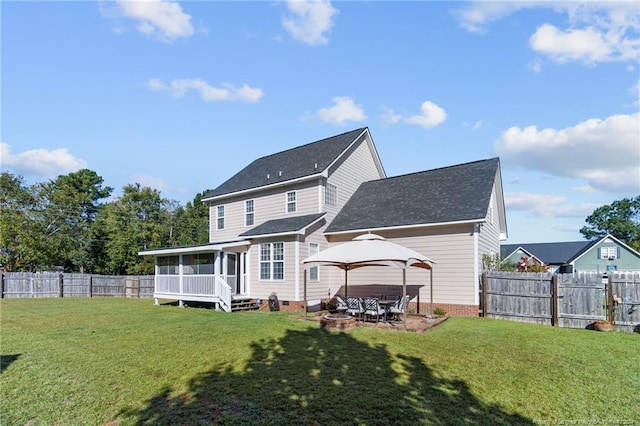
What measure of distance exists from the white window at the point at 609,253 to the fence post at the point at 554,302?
33.7 meters

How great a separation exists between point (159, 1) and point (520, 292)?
1469 cm

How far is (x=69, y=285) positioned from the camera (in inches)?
986

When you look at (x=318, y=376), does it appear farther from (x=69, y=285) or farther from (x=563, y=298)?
(x=69, y=285)

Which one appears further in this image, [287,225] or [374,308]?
[287,225]

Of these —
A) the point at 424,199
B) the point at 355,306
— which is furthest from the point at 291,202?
the point at 355,306

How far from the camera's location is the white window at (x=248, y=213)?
67.5 feet

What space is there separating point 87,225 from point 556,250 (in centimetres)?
5261

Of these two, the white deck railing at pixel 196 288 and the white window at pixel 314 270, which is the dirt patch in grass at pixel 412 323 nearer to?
the white window at pixel 314 270

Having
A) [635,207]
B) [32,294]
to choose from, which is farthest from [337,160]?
[635,207]

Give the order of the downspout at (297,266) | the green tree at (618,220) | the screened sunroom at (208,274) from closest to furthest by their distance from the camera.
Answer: the downspout at (297,266) < the screened sunroom at (208,274) < the green tree at (618,220)

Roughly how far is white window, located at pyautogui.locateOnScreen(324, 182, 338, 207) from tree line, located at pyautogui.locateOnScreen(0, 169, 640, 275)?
A: 24.6 m

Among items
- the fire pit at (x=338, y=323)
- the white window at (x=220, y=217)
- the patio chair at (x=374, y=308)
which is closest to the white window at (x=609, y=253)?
the patio chair at (x=374, y=308)

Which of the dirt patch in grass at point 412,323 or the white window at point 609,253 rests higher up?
the white window at point 609,253

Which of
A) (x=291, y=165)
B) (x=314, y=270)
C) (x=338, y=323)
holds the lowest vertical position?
(x=338, y=323)
